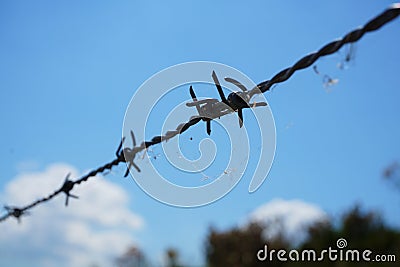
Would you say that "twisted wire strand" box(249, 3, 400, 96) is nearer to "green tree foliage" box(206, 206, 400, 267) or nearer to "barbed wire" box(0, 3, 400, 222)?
"barbed wire" box(0, 3, 400, 222)

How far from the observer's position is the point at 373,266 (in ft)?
40.7

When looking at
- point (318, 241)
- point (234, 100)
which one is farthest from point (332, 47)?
point (318, 241)

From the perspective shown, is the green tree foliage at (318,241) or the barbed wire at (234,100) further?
the green tree foliage at (318,241)

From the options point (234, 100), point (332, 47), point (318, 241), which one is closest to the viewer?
point (332, 47)

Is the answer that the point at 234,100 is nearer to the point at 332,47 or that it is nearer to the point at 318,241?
the point at 332,47

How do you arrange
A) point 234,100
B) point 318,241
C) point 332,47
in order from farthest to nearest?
point 318,241, point 234,100, point 332,47

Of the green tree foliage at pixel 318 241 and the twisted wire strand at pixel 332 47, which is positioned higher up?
the green tree foliage at pixel 318 241

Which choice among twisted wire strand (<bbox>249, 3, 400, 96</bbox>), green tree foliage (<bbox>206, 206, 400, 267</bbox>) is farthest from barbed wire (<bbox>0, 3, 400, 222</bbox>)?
green tree foliage (<bbox>206, 206, 400, 267</bbox>)

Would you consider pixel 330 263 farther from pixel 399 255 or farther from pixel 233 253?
pixel 233 253

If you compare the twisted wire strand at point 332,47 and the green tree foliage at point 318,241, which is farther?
the green tree foliage at point 318,241

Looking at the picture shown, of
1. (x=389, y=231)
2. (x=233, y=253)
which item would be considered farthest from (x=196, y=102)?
(x=233, y=253)

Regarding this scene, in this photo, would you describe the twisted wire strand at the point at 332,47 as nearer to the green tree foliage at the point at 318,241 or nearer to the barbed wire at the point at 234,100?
the barbed wire at the point at 234,100

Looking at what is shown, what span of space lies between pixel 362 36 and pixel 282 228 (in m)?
15.6

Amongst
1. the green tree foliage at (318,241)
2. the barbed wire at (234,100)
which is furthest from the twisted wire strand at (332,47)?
the green tree foliage at (318,241)
